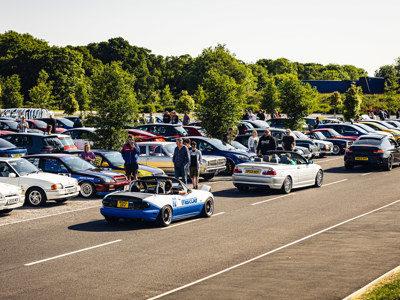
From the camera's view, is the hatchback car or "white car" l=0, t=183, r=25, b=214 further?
the hatchback car

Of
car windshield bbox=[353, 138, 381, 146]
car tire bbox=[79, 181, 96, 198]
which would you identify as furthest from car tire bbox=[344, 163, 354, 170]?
car tire bbox=[79, 181, 96, 198]

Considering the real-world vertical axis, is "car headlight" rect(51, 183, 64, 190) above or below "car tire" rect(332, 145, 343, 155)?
below

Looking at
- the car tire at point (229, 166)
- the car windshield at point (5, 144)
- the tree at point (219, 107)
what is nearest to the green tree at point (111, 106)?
the car windshield at point (5, 144)

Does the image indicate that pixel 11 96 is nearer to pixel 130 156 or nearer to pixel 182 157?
pixel 130 156

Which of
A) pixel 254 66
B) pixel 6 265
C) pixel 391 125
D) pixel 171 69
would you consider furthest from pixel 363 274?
pixel 254 66

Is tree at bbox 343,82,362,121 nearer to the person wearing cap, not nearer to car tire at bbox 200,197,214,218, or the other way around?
the person wearing cap

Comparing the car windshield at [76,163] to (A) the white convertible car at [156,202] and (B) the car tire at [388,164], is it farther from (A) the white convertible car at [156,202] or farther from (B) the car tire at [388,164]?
(B) the car tire at [388,164]

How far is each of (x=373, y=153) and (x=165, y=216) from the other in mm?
15969

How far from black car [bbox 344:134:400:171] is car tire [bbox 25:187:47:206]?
15.7 m

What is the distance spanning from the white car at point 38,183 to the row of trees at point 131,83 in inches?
287

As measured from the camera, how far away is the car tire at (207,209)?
601 inches

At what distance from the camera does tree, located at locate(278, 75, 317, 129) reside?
40.1 meters

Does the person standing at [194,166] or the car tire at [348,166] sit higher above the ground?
the person standing at [194,166]

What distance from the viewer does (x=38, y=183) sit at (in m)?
17.1
